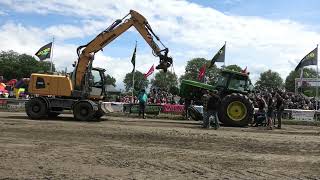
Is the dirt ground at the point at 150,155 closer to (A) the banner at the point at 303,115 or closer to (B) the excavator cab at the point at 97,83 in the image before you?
(B) the excavator cab at the point at 97,83

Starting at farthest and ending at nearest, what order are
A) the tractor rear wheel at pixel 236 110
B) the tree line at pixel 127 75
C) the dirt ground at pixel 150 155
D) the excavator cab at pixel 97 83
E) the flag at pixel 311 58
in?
the tree line at pixel 127 75, the flag at pixel 311 58, the excavator cab at pixel 97 83, the tractor rear wheel at pixel 236 110, the dirt ground at pixel 150 155

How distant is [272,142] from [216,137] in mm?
1751

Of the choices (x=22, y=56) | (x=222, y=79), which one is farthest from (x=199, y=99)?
(x=22, y=56)

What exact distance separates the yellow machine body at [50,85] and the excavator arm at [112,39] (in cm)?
51

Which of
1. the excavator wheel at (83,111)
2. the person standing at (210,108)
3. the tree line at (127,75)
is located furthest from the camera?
the tree line at (127,75)

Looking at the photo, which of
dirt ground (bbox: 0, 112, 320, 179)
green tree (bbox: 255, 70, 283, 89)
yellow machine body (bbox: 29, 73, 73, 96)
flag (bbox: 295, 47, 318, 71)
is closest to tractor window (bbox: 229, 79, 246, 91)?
dirt ground (bbox: 0, 112, 320, 179)

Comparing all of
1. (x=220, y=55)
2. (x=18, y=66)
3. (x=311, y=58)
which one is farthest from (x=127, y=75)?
(x=311, y=58)

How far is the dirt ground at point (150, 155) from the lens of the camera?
874 cm

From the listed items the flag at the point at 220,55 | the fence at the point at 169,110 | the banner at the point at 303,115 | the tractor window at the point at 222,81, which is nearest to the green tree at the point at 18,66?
the flag at the point at 220,55

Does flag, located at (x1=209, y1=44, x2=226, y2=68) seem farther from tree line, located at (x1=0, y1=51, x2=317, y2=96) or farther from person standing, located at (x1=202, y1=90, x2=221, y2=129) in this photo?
tree line, located at (x1=0, y1=51, x2=317, y2=96)

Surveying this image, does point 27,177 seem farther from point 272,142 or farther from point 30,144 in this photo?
point 272,142

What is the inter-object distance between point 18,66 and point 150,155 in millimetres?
106294

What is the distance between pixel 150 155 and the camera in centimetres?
1084

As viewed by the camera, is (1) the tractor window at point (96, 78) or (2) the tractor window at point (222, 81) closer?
(2) the tractor window at point (222, 81)
